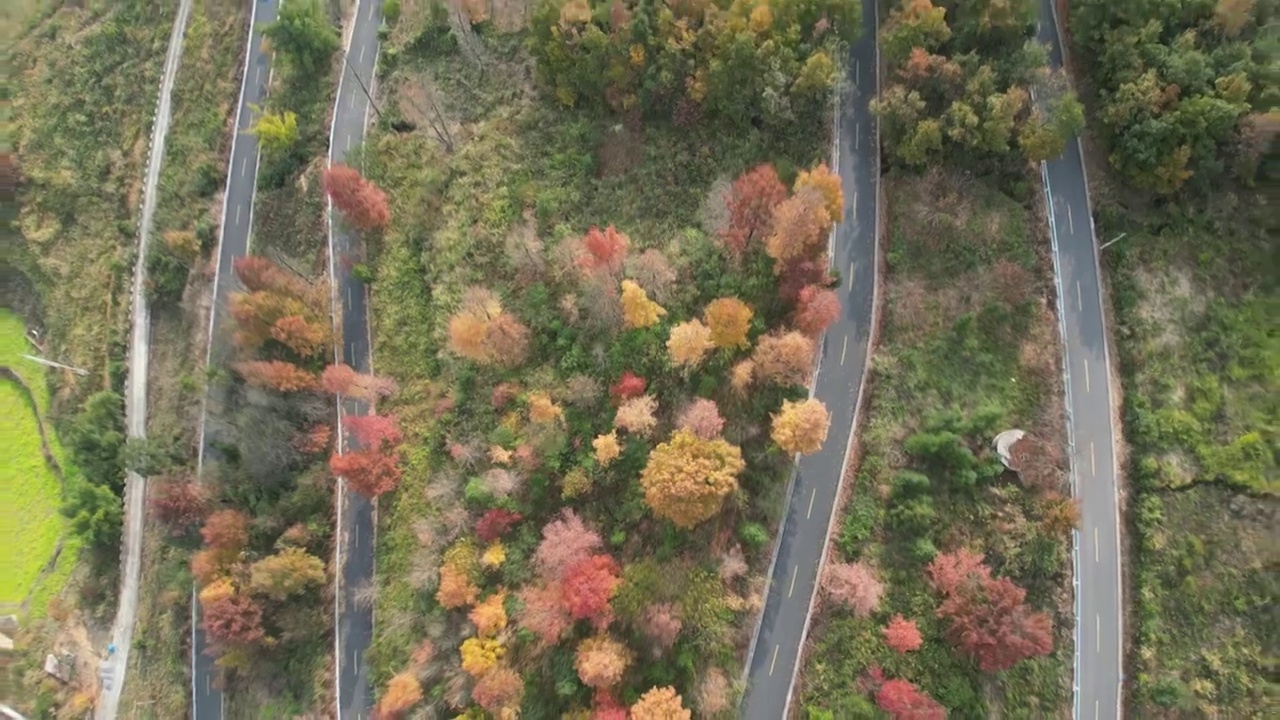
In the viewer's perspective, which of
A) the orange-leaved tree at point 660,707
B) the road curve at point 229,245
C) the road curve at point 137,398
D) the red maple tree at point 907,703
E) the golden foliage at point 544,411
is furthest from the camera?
the road curve at point 137,398

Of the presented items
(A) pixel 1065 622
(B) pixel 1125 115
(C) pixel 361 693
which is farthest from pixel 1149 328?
(C) pixel 361 693

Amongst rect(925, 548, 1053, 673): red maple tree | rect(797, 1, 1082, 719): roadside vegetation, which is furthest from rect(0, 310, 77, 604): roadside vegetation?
rect(925, 548, 1053, 673): red maple tree

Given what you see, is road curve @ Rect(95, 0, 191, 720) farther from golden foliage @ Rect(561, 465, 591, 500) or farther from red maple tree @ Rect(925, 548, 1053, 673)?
red maple tree @ Rect(925, 548, 1053, 673)

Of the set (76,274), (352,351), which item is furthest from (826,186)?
(76,274)

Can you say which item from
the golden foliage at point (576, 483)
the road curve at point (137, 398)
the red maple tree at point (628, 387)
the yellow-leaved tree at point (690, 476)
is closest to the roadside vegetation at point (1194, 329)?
the yellow-leaved tree at point (690, 476)

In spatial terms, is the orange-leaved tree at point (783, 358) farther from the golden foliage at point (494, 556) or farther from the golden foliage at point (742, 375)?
the golden foliage at point (494, 556)
